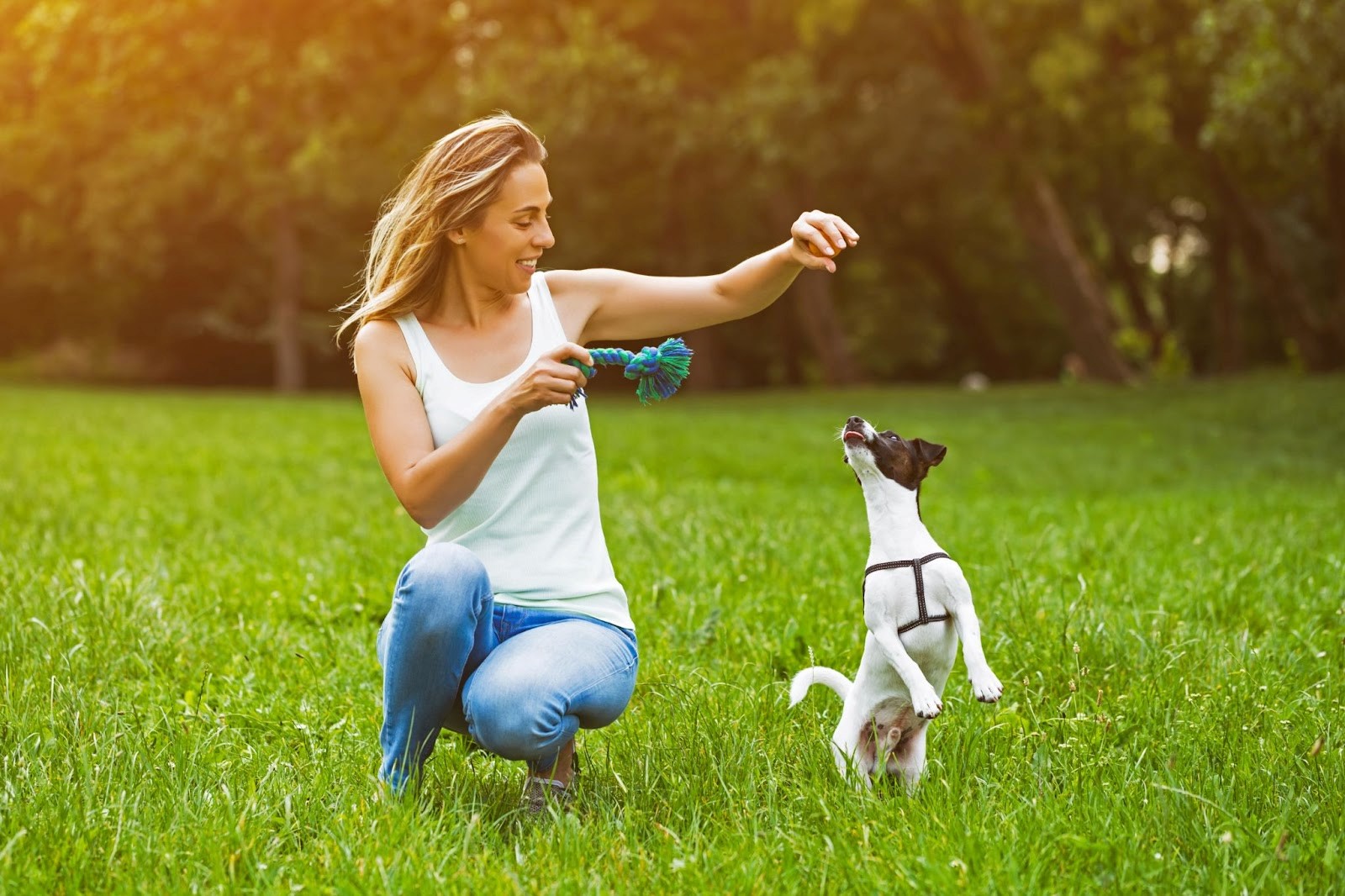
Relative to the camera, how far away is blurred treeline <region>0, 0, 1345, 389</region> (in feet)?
64.5

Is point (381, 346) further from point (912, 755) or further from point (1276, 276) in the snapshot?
point (1276, 276)

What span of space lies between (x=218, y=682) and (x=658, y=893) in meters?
2.22

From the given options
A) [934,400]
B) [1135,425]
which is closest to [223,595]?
[1135,425]

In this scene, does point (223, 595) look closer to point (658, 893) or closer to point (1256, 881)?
point (658, 893)

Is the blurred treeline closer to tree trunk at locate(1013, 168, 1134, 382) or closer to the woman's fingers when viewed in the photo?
tree trunk at locate(1013, 168, 1134, 382)

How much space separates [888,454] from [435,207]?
4.31 feet

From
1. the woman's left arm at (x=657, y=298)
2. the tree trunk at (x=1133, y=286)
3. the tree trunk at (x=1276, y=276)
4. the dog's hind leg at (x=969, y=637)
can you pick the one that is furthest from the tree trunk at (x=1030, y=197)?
the dog's hind leg at (x=969, y=637)

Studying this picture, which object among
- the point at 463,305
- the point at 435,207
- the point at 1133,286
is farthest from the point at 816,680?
the point at 1133,286

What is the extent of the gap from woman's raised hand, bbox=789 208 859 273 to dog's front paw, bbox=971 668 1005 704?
1.06 m

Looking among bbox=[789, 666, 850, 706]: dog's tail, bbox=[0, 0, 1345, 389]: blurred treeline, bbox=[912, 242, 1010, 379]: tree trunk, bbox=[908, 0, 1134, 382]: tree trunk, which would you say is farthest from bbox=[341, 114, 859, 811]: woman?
bbox=[912, 242, 1010, 379]: tree trunk

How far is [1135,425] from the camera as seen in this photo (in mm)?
16203

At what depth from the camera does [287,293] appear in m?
32.7

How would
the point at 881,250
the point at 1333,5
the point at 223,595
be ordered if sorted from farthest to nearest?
1. the point at 881,250
2. the point at 1333,5
3. the point at 223,595

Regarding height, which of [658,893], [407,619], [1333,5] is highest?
[1333,5]
